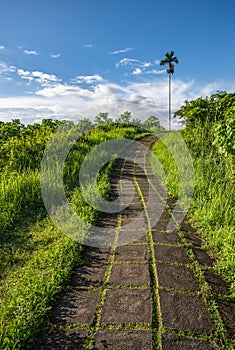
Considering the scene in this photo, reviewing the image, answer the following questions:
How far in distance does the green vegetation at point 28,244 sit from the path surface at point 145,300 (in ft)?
0.58

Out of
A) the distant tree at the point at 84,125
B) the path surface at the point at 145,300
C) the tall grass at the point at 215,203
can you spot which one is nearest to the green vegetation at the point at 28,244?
the path surface at the point at 145,300

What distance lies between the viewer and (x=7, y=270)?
3.53 metres

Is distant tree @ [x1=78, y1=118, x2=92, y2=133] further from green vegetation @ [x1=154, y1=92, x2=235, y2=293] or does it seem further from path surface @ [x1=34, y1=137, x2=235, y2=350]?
path surface @ [x1=34, y1=137, x2=235, y2=350]

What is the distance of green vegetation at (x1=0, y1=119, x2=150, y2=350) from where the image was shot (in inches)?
103

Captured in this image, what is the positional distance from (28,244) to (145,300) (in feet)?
6.69

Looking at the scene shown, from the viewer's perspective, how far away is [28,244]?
13.6ft

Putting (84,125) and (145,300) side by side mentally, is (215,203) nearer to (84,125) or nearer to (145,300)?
(145,300)

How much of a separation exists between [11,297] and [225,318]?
205cm

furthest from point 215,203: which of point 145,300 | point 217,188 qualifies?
point 145,300

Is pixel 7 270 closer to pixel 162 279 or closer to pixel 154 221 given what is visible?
pixel 162 279

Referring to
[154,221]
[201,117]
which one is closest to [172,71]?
[201,117]

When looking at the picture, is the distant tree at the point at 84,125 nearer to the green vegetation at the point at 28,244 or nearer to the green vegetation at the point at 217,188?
the green vegetation at the point at 28,244

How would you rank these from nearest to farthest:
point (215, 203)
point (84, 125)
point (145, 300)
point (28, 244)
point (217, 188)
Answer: point (145, 300) → point (28, 244) → point (215, 203) → point (217, 188) → point (84, 125)

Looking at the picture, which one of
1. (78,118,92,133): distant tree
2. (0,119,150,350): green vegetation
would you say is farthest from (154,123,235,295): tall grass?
(78,118,92,133): distant tree
